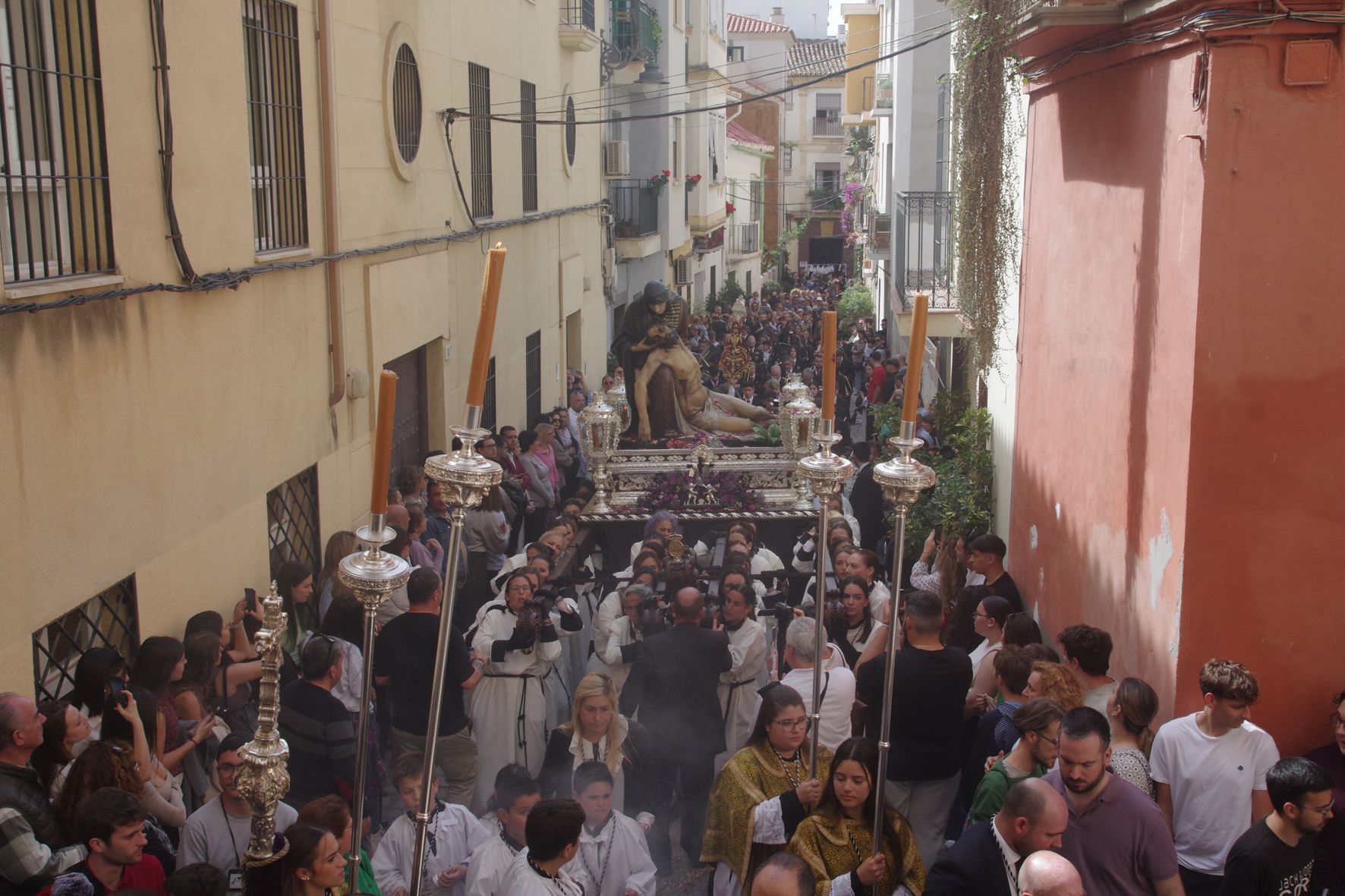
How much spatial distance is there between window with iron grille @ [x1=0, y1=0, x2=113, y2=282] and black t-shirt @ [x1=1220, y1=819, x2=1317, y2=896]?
496cm

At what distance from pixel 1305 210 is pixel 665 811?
155 inches

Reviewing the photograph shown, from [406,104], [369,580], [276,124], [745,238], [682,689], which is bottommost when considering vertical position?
[682,689]

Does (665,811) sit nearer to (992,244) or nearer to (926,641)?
(926,641)

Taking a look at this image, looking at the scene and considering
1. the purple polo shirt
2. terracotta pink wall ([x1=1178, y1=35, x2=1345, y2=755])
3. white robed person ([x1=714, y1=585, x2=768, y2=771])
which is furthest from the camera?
white robed person ([x1=714, y1=585, x2=768, y2=771])

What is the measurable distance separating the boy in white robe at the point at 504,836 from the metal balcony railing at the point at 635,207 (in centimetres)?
1973

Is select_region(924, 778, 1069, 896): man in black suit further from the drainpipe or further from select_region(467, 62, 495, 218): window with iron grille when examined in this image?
select_region(467, 62, 495, 218): window with iron grille

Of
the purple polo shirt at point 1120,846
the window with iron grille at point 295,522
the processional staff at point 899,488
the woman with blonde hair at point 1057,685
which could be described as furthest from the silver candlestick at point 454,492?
the window with iron grille at point 295,522

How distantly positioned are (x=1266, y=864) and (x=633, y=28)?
20824 mm

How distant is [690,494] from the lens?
1141 cm

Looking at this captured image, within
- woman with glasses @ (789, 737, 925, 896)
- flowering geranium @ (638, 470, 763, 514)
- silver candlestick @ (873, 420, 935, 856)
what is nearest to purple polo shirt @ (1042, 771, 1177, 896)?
woman with glasses @ (789, 737, 925, 896)

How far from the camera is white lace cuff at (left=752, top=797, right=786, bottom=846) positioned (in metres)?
4.93

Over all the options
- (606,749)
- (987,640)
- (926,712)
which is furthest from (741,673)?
(926,712)

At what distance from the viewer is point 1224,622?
5578 millimetres

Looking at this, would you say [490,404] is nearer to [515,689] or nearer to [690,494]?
[690,494]
